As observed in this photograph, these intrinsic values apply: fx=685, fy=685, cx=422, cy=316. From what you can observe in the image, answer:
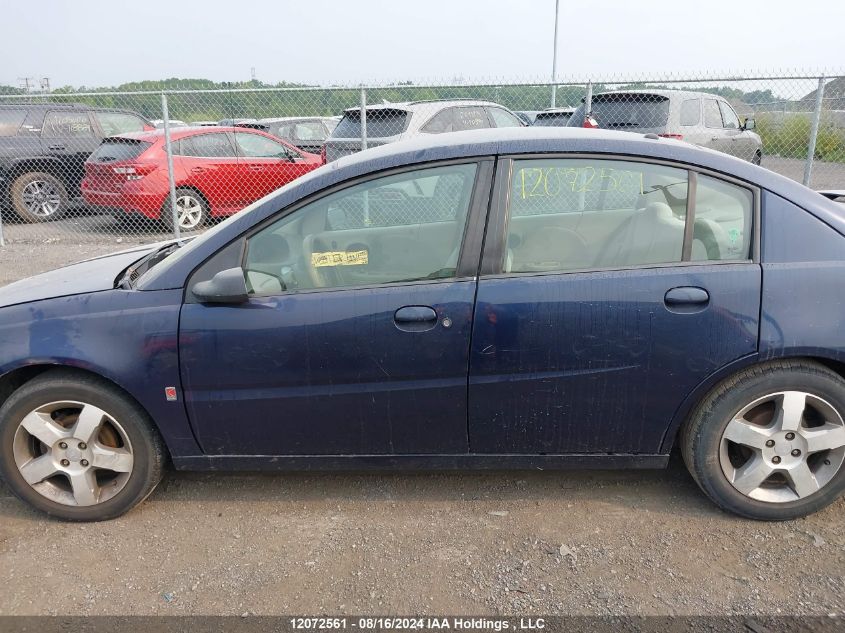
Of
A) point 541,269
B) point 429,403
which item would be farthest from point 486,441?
point 541,269

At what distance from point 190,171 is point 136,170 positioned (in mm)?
717

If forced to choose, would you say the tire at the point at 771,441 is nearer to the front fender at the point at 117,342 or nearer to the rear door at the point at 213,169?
the front fender at the point at 117,342

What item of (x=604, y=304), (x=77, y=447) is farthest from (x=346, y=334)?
(x=77, y=447)

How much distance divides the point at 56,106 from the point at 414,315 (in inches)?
420

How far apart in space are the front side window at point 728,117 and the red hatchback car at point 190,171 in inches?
270

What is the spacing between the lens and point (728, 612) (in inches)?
94.7

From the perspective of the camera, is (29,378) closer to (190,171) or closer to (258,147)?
(190,171)

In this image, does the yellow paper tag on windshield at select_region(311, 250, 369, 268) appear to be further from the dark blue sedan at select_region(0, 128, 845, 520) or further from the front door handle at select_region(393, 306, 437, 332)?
the front door handle at select_region(393, 306, 437, 332)

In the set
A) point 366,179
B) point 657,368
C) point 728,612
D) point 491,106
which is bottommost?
point 728,612

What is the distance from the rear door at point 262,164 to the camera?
33.9ft

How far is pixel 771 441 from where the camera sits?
2836 millimetres

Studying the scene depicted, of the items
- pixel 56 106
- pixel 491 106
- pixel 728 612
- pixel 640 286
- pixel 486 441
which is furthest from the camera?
pixel 56 106

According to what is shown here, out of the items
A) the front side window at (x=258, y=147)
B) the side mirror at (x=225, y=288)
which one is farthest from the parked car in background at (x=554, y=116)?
the side mirror at (x=225, y=288)

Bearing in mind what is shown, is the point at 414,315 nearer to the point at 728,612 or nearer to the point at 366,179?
the point at 366,179
